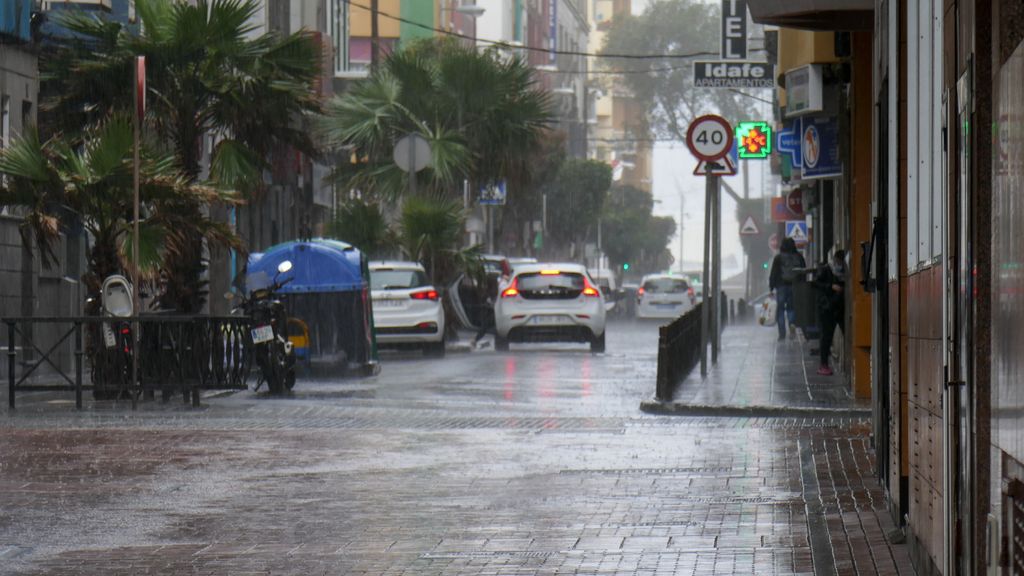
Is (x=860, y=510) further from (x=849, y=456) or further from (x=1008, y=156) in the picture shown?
(x=1008, y=156)

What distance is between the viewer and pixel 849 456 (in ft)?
45.8

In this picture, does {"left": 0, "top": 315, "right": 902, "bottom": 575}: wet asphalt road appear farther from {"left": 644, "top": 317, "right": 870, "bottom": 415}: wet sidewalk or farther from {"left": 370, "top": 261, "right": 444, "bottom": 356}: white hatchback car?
{"left": 370, "top": 261, "right": 444, "bottom": 356}: white hatchback car

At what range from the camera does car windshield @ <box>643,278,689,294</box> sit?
57188 millimetres

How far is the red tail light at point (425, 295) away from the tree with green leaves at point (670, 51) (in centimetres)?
8230

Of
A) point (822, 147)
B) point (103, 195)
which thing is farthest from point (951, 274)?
point (822, 147)

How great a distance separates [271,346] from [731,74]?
13339 mm

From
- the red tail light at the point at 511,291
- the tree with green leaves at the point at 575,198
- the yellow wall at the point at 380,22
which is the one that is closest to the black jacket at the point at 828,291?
the red tail light at the point at 511,291

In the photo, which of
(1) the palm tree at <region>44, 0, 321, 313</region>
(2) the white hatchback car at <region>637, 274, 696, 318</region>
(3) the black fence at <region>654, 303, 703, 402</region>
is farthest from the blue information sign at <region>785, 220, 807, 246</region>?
(1) the palm tree at <region>44, 0, 321, 313</region>

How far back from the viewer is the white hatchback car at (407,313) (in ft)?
101

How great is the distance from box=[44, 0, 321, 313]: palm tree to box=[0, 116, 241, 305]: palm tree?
228 centimetres

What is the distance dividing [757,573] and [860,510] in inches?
96.7

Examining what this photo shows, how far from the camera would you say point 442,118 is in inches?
1700

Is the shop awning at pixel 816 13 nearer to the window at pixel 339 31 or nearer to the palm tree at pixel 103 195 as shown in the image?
A: the palm tree at pixel 103 195

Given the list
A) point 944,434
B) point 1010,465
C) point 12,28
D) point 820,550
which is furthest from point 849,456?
point 12,28
